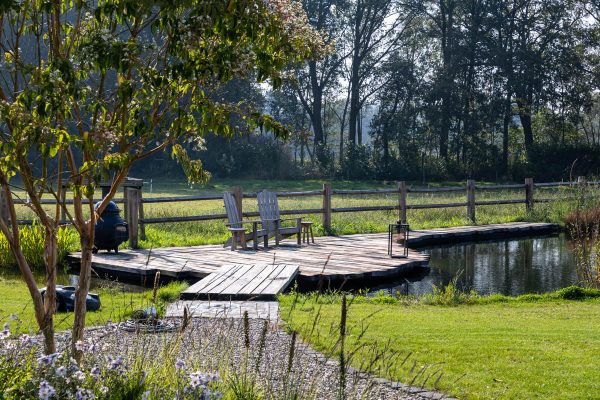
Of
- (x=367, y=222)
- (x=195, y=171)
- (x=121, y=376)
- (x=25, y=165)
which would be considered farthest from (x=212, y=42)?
(x=367, y=222)

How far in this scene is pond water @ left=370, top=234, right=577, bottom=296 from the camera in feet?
26.1

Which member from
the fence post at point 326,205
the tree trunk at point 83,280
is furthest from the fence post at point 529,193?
the tree trunk at point 83,280

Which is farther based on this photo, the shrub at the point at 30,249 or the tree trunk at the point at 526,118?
the tree trunk at the point at 526,118

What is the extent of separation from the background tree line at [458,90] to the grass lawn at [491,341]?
26085 millimetres

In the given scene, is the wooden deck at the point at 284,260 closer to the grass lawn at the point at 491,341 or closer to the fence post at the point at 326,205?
the fence post at the point at 326,205

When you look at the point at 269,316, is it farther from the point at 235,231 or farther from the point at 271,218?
the point at 271,218

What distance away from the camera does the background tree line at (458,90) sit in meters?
32.1

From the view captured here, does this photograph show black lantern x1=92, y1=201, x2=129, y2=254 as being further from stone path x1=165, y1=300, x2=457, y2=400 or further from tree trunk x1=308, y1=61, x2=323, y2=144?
tree trunk x1=308, y1=61, x2=323, y2=144

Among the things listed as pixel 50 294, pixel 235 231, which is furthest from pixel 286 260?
pixel 50 294

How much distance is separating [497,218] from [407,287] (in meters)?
8.18

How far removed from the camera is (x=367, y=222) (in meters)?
14.3

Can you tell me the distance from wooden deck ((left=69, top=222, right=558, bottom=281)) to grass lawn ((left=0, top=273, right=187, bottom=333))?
0.49 m

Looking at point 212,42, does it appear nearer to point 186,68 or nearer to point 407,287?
point 186,68

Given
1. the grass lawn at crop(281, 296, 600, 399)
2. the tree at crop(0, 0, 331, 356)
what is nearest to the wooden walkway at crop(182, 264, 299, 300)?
the grass lawn at crop(281, 296, 600, 399)
